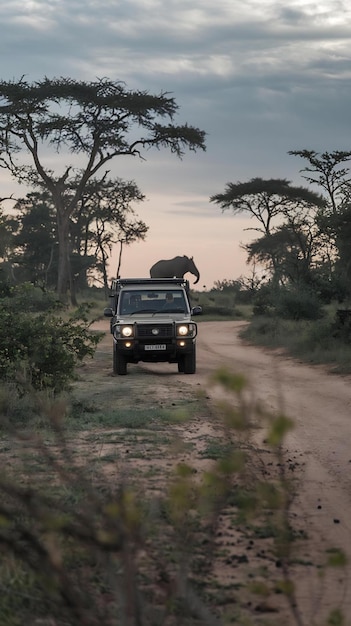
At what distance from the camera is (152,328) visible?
16984mm

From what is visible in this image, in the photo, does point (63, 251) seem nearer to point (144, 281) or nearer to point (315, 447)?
point (144, 281)

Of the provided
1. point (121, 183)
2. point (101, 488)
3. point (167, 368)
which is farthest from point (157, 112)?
point (101, 488)

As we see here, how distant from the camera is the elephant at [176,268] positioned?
Result: 41.6 metres

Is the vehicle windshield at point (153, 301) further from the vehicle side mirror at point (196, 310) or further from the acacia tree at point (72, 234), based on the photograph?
the acacia tree at point (72, 234)

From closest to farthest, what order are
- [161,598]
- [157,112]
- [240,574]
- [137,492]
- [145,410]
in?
1. [161,598]
2. [240,574]
3. [137,492]
4. [145,410]
5. [157,112]

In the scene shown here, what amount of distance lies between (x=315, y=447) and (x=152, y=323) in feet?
25.7

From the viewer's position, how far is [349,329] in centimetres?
2208

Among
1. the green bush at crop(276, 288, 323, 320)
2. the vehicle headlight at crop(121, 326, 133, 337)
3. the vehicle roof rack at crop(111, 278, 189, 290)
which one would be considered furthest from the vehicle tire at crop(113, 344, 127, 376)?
the green bush at crop(276, 288, 323, 320)

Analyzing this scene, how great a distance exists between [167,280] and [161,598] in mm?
13966

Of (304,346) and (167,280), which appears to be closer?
(167,280)

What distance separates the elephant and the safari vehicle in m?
23.1

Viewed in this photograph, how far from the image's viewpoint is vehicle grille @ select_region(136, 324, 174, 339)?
1698 cm

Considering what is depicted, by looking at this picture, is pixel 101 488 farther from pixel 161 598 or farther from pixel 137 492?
pixel 161 598

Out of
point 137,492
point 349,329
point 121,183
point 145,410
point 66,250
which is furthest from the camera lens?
point 121,183
